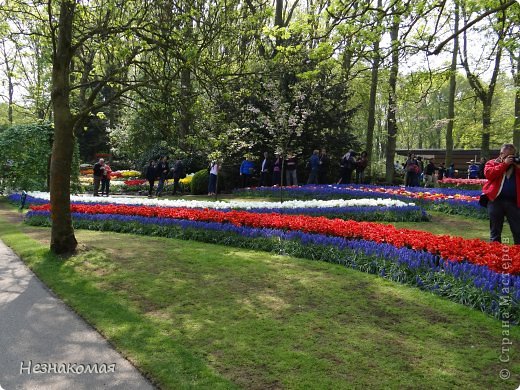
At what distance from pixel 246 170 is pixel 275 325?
1592 cm

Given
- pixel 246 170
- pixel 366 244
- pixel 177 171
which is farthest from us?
pixel 177 171

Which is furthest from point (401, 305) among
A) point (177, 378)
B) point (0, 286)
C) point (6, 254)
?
point (6, 254)

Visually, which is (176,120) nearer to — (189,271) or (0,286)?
(189,271)

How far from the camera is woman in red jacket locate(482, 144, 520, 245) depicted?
6.65 metres

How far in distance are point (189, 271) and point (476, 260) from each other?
3.90 m

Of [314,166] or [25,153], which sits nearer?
[25,153]

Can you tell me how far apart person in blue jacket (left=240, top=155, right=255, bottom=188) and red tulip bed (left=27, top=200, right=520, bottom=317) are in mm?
8925

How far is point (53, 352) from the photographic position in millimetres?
3885

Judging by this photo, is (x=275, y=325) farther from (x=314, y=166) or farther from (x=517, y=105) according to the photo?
(x=517, y=105)

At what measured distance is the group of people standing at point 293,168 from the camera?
63.9 ft

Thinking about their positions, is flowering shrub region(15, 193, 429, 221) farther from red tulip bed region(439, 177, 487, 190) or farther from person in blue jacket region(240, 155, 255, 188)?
red tulip bed region(439, 177, 487, 190)

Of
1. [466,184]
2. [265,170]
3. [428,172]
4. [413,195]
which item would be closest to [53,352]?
[413,195]

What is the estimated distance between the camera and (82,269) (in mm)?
6621

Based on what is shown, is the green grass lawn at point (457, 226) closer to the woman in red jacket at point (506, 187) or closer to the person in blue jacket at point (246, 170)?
the woman in red jacket at point (506, 187)
